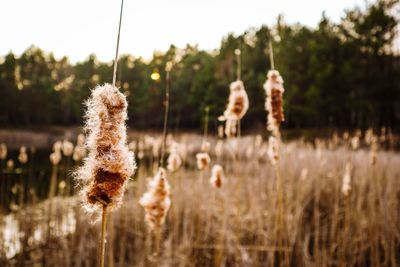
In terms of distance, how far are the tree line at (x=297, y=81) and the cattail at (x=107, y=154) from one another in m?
13.7

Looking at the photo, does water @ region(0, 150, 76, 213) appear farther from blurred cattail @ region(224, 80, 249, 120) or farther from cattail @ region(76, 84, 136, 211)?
cattail @ region(76, 84, 136, 211)

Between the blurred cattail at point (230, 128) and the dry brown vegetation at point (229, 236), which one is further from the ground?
the blurred cattail at point (230, 128)

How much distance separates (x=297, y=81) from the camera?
24297 mm

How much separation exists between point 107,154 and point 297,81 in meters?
24.7

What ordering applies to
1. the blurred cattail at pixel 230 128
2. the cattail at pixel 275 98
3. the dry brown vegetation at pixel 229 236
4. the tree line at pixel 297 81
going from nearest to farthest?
the cattail at pixel 275 98 < the blurred cattail at pixel 230 128 < the dry brown vegetation at pixel 229 236 < the tree line at pixel 297 81

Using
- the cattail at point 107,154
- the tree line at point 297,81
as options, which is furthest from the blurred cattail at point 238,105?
the tree line at point 297,81

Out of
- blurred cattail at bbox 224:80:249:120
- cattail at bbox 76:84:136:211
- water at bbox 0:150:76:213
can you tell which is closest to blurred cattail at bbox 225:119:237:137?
blurred cattail at bbox 224:80:249:120

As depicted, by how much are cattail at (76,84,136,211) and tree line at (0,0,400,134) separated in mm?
13699

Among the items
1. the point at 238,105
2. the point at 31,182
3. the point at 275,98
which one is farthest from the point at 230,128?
the point at 31,182

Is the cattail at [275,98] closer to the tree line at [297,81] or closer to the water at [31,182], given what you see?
the water at [31,182]

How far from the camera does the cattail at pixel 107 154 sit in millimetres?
867

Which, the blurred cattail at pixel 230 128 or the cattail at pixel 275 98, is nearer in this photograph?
the cattail at pixel 275 98

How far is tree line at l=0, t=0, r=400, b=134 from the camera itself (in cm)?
2233

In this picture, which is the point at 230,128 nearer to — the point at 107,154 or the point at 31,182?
the point at 107,154
